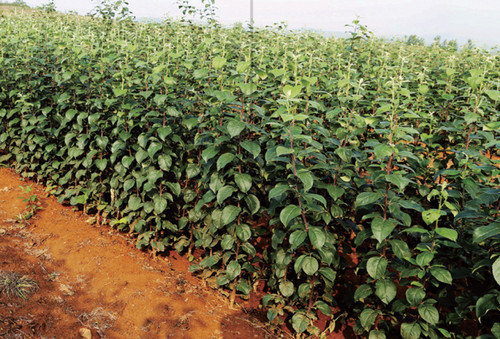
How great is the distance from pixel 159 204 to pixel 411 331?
8.48 feet

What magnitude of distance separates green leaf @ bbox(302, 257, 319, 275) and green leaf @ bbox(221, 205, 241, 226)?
27.8 inches

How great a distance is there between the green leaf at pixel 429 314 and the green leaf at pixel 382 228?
1.96 ft

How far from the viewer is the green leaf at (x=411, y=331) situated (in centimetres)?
243

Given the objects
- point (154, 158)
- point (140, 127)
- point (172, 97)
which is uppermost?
point (172, 97)

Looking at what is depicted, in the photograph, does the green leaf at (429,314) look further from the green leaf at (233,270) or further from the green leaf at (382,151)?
the green leaf at (233,270)

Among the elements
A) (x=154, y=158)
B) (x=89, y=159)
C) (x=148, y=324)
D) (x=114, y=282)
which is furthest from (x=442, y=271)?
(x=89, y=159)

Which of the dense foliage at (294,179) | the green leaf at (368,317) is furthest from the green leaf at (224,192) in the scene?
the green leaf at (368,317)

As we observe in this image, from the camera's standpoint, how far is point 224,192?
2.89 meters

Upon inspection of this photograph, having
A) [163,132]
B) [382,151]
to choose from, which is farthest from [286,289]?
[163,132]

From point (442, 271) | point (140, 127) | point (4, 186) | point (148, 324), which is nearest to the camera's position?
point (442, 271)

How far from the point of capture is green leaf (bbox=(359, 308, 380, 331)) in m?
2.65

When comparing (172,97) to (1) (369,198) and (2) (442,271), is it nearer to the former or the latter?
(1) (369,198)

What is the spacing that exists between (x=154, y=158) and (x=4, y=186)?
3215mm

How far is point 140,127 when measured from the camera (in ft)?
12.6
